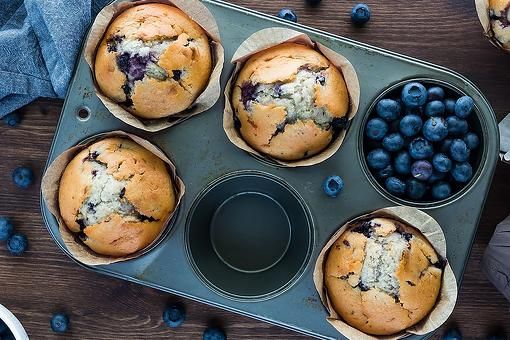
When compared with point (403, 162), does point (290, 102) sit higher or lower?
higher

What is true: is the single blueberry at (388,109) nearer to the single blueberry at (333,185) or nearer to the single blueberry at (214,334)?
the single blueberry at (333,185)

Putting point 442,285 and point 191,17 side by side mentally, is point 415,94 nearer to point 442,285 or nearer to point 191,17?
point 442,285

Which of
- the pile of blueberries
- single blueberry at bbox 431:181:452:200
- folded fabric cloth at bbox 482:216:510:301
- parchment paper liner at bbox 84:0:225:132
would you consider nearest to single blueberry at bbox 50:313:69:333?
parchment paper liner at bbox 84:0:225:132

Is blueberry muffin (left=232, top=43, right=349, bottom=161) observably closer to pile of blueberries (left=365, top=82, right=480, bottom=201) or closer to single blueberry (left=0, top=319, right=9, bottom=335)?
pile of blueberries (left=365, top=82, right=480, bottom=201)

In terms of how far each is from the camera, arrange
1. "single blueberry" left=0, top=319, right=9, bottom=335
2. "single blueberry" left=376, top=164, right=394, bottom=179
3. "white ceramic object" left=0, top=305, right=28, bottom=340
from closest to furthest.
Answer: "single blueberry" left=376, top=164, right=394, bottom=179
"white ceramic object" left=0, top=305, right=28, bottom=340
"single blueberry" left=0, top=319, right=9, bottom=335

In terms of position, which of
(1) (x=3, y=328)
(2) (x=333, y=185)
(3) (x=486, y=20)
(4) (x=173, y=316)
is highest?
(3) (x=486, y=20)

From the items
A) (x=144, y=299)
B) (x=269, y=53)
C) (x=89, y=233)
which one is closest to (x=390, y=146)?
(x=269, y=53)

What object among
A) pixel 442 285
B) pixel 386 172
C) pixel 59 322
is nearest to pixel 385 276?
pixel 442 285

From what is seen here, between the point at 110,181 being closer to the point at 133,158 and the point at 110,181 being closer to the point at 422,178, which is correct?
the point at 133,158
